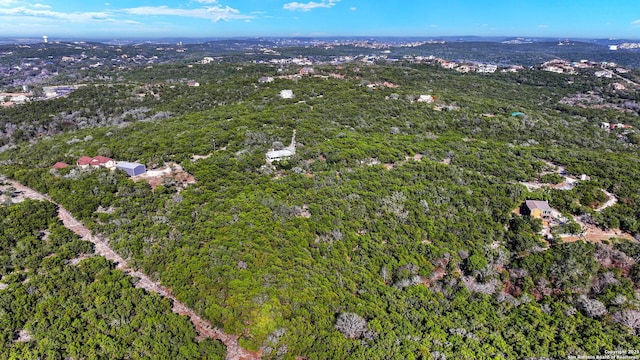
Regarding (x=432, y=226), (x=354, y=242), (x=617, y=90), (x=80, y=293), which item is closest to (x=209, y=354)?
(x=80, y=293)

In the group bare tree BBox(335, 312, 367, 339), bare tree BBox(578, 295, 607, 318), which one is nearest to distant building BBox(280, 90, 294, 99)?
bare tree BBox(335, 312, 367, 339)

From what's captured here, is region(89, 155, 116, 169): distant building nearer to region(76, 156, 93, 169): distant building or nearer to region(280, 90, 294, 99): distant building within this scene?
region(76, 156, 93, 169): distant building

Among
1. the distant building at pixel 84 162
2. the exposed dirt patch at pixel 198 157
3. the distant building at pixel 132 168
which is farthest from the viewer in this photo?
the exposed dirt patch at pixel 198 157

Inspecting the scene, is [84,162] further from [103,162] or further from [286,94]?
[286,94]

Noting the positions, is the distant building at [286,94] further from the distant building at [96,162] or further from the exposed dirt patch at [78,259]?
the exposed dirt patch at [78,259]

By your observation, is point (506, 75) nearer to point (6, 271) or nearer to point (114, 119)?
point (114, 119)

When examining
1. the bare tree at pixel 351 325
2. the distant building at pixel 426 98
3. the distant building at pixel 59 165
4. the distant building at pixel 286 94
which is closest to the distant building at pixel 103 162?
the distant building at pixel 59 165
